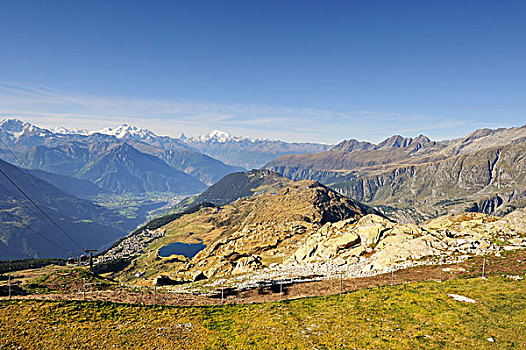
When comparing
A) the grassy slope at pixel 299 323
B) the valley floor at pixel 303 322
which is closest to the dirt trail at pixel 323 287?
the valley floor at pixel 303 322

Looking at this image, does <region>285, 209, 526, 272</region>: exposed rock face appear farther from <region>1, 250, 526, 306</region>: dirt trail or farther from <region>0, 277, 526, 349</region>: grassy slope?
<region>0, 277, 526, 349</region>: grassy slope

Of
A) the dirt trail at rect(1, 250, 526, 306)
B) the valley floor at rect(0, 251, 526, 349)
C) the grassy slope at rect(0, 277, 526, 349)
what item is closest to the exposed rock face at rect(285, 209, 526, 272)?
the dirt trail at rect(1, 250, 526, 306)

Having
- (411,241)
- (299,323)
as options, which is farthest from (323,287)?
(411,241)

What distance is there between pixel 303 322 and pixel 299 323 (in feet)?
1.53

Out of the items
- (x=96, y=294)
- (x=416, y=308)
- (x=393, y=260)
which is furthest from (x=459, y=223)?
(x=96, y=294)

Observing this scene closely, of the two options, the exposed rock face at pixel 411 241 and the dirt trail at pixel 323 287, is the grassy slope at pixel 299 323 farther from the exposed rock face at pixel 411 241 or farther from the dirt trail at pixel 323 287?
the exposed rock face at pixel 411 241

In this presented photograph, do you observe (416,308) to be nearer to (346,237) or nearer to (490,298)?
(490,298)

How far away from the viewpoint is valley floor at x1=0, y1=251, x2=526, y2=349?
73.2 ft

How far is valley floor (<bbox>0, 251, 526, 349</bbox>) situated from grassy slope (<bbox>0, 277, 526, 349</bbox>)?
8cm

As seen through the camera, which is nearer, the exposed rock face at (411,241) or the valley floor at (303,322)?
the valley floor at (303,322)

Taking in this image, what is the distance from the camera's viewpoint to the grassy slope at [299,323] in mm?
22328

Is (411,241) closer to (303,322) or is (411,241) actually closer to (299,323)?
(303,322)

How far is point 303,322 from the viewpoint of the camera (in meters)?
26.5

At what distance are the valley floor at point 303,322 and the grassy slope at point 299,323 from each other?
3.1 inches
